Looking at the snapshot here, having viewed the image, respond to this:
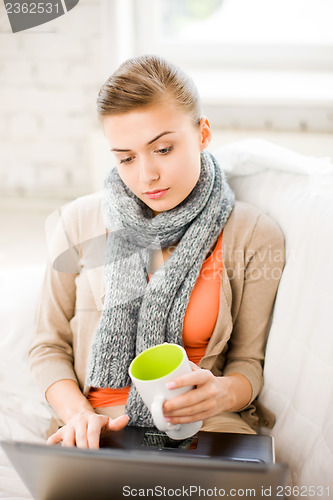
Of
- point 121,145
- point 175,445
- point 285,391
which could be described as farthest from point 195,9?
point 175,445

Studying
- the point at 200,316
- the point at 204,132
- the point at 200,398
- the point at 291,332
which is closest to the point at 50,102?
the point at 204,132

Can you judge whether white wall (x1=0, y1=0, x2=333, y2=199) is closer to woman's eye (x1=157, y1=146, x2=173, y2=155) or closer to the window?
the window

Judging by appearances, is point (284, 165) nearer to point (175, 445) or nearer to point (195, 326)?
point (195, 326)

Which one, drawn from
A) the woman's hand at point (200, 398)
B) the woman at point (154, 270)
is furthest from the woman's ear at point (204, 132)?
the woman's hand at point (200, 398)

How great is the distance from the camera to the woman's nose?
95cm

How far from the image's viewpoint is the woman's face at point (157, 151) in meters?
0.94

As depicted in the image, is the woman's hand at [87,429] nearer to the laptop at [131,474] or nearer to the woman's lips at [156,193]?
the laptop at [131,474]

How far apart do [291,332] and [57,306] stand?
1.57 ft

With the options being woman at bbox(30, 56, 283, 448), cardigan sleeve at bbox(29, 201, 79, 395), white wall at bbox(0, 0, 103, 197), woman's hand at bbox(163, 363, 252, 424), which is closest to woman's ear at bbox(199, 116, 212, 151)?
woman at bbox(30, 56, 283, 448)

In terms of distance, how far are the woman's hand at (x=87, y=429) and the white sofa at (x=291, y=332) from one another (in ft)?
0.52

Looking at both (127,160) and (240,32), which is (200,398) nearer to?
(127,160)

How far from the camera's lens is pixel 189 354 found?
105 cm

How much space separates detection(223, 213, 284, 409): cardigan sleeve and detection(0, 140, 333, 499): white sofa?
0.06ft

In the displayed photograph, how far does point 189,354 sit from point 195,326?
74 millimetres
